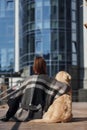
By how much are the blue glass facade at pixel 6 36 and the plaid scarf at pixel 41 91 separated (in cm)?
5604

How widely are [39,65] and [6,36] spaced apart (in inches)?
2679

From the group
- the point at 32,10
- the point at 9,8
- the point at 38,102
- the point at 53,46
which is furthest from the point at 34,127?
the point at 9,8

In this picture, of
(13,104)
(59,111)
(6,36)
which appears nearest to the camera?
(59,111)

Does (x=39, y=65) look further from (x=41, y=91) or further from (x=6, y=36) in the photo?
(x=6, y=36)

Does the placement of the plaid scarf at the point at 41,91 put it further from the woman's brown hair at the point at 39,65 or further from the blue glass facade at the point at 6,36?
the blue glass facade at the point at 6,36

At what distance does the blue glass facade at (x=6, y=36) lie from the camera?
70.2 metres

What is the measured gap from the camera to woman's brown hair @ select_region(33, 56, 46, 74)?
9500mm

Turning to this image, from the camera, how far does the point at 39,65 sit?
31.3ft

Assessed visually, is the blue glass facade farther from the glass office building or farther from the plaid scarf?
the plaid scarf

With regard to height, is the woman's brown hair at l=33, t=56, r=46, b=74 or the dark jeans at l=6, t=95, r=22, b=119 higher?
the woman's brown hair at l=33, t=56, r=46, b=74

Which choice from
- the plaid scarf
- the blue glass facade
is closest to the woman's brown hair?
the plaid scarf

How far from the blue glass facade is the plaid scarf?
184 ft

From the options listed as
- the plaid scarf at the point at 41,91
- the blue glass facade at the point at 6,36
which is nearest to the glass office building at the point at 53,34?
the blue glass facade at the point at 6,36

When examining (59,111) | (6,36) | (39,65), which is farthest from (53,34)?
(59,111)
